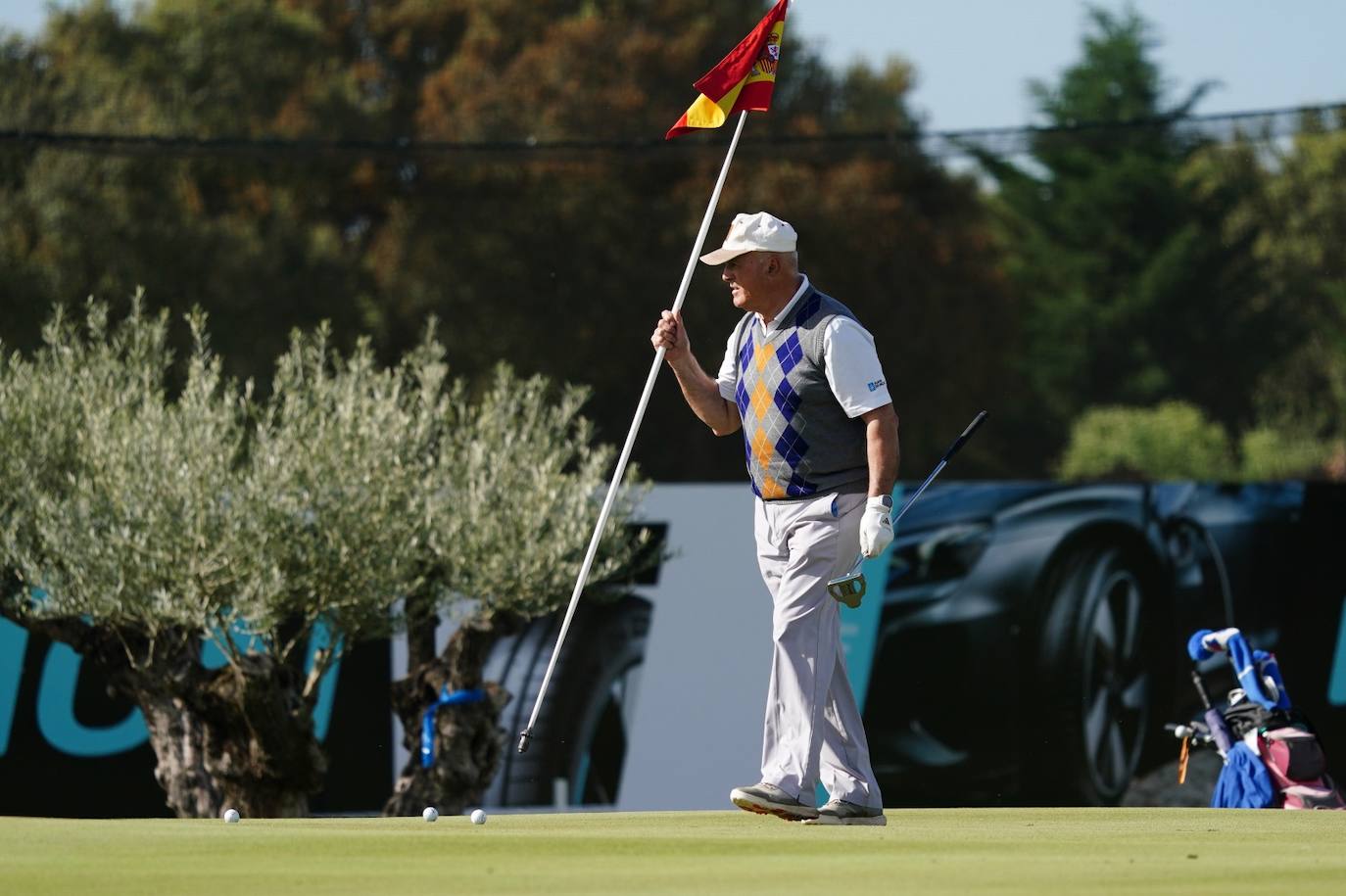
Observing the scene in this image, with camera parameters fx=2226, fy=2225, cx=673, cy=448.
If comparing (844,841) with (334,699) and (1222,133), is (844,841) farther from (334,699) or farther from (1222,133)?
(1222,133)

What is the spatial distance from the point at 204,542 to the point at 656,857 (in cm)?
681

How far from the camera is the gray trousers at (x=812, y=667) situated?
25.3 feet

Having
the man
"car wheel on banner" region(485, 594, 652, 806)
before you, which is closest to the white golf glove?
the man

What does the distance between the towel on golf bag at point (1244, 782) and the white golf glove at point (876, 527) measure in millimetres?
3767

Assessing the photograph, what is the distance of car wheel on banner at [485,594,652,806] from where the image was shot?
631 inches

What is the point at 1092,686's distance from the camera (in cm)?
1650

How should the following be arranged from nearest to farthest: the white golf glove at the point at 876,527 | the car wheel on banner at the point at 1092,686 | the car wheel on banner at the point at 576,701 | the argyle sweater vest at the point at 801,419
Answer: the white golf glove at the point at 876,527
the argyle sweater vest at the point at 801,419
the car wheel on banner at the point at 576,701
the car wheel on banner at the point at 1092,686

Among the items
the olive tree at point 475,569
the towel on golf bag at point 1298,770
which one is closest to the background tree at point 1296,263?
the olive tree at point 475,569

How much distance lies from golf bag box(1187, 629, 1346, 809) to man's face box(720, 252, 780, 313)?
3.88 meters

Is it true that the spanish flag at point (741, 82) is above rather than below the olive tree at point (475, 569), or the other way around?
above

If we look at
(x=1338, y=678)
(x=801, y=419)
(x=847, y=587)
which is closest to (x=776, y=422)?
(x=801, y=419)

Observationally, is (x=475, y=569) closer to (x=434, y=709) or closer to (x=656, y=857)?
(x=434, y=709)

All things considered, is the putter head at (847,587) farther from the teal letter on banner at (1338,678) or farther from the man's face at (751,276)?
Answer: the teal letter on banner at (1338,678)

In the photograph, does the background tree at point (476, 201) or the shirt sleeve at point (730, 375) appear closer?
the shirt sleeve at point (730, 375)
